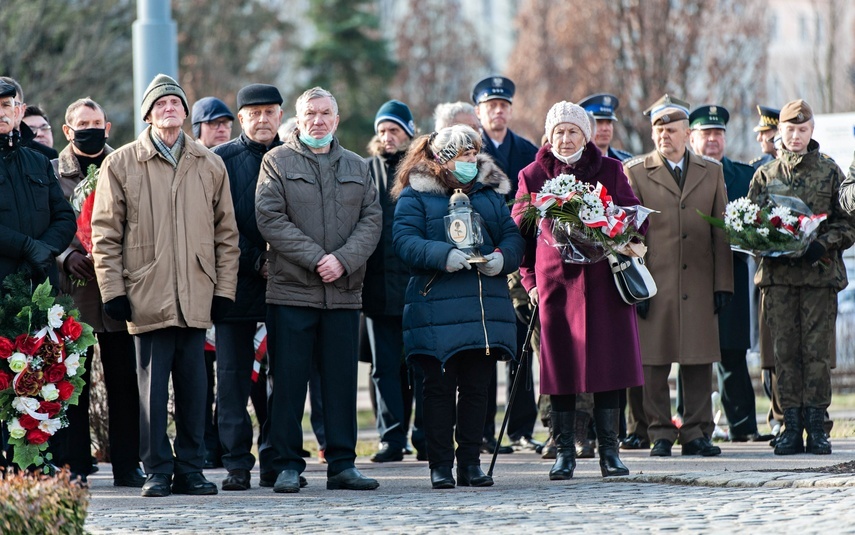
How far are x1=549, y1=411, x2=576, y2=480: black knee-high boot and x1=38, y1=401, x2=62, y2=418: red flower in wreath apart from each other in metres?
3.02

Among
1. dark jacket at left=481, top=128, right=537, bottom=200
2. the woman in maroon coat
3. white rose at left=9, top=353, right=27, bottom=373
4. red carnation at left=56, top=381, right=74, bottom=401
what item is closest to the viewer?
white rose at left=9, top=353, right=27, bottom=373

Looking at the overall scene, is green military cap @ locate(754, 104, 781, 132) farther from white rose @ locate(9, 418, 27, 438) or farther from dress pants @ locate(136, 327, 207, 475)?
white rose @ locate(9, 418, 27, 438)

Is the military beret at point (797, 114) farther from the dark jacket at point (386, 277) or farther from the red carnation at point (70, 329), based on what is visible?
the red carnation at point (70, 329)

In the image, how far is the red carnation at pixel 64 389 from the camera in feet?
26.0

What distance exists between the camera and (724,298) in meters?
10.2

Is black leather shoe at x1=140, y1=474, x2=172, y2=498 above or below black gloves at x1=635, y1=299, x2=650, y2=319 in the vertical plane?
below

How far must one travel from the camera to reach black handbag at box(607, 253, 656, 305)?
8.66m

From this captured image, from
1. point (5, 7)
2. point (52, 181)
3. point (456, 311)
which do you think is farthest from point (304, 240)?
point (5, 7)

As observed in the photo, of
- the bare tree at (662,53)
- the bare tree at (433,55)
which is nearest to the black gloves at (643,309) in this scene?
the bare tree at (662,53)

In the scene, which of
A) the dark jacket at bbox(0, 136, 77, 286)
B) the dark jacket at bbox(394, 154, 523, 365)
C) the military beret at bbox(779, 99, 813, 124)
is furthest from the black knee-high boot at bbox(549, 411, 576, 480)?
the dark jacket at bbox(0, 136, 77, 286)

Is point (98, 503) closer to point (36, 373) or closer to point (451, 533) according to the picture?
→ point (36, 373)

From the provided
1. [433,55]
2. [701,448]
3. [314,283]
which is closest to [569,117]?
[314,283]

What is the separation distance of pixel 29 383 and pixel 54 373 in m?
0.15

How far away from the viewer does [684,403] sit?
33.7ft
